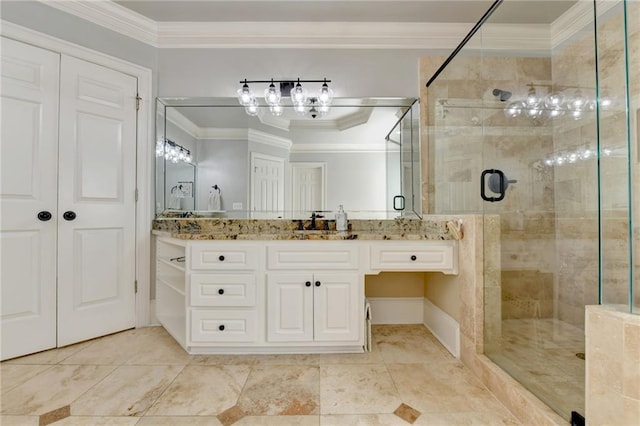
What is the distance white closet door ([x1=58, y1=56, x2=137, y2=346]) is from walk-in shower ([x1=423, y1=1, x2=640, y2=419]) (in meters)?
2.49

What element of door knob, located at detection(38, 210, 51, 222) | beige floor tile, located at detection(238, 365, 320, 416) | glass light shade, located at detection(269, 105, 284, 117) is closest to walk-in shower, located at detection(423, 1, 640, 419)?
beige floor tile, located at detection(238, 365, 320, 416)

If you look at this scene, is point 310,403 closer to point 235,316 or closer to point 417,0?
point 235,316

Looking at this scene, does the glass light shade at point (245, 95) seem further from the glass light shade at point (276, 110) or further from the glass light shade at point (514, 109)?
the glass light shade at point (514, 109)

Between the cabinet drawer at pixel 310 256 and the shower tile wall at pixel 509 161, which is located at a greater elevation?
the shower tile wall at pixel 509 161

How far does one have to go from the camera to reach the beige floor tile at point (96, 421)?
1159mm

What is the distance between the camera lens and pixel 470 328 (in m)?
1.59

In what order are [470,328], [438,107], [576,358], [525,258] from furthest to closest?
[438,107], [525,258], [470,328], [576,358]

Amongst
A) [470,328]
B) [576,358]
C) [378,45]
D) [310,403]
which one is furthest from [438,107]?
[310,403]

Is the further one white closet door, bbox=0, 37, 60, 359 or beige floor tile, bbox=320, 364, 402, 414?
white closet door, bbox=0, 37, 60, 359

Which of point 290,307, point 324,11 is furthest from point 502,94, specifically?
point 290,307

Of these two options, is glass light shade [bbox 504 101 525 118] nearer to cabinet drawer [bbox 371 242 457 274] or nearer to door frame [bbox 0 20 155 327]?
cabinet drawer [bbox 371 242 457 274]

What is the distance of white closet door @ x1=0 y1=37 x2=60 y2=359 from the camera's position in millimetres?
1704

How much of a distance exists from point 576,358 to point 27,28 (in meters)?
3.88

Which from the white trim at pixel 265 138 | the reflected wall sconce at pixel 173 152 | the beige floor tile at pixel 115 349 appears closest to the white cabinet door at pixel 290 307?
the beige floor tile at pixel 115 349
